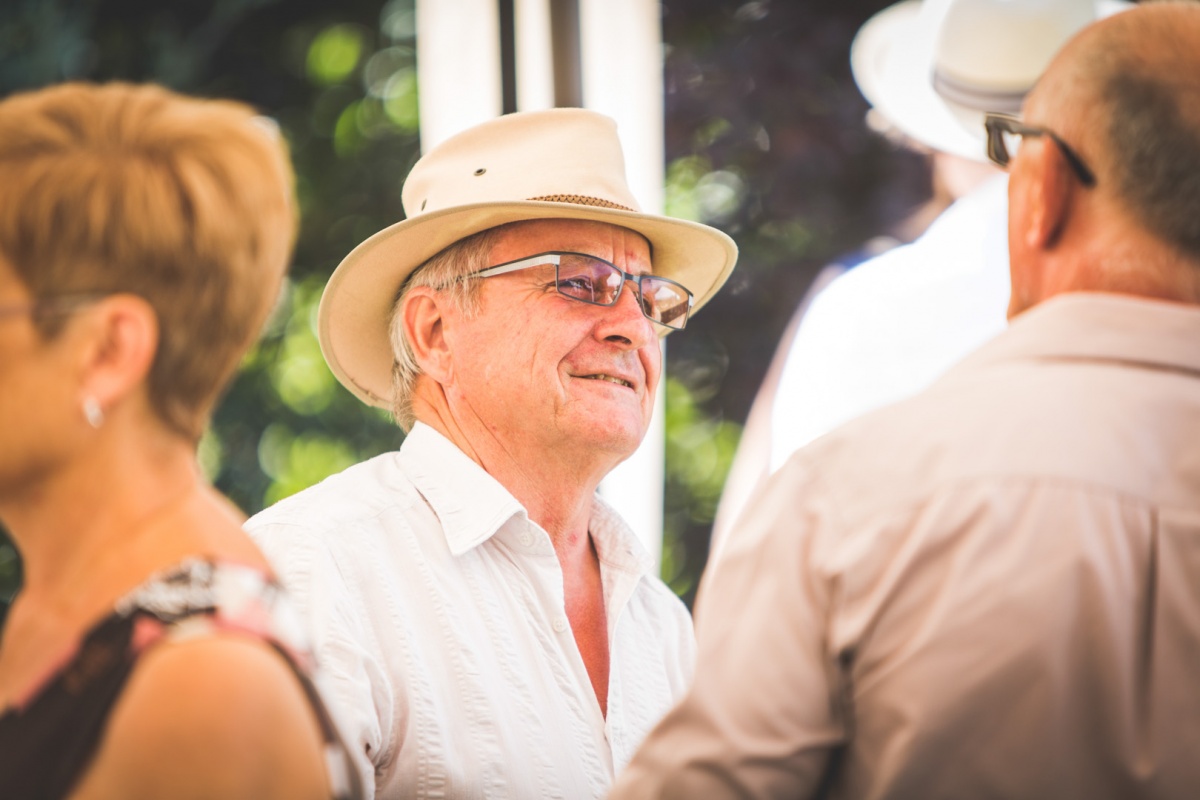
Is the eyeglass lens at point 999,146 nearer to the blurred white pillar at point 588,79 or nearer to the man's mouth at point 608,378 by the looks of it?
the man's mouth at point 608,378

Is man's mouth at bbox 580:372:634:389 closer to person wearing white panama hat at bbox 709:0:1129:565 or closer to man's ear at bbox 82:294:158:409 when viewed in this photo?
person wearing white panama hat at bbox 709:0:1129:565

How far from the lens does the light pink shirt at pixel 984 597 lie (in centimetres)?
133

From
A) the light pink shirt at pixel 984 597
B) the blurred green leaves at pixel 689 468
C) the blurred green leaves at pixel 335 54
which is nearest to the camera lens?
the light pink shirt at pixel 984 597

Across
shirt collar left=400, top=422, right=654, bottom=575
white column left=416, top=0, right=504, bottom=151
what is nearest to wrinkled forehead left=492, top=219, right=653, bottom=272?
shirt collar left=400, top=422, right=654, bottom=575

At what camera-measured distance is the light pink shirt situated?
4.36 ft

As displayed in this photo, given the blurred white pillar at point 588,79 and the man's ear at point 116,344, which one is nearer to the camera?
the man's ear at point 116,344

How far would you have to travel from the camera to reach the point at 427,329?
258cm

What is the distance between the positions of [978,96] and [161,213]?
297cm

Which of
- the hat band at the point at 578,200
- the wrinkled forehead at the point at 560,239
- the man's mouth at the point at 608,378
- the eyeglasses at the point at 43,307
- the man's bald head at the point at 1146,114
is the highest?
the man's bald head at the point at 1146,114

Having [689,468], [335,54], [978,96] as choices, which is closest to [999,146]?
[978,96]

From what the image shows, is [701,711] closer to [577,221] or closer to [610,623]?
[610,623]

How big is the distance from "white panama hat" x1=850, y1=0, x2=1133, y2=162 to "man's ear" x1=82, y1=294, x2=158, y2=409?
2.82 m

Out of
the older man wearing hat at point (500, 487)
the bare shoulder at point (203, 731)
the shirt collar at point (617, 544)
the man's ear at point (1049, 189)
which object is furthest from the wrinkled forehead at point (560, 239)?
the bare shoulder at point (203, 731)

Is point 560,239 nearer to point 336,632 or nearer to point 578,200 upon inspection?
point 578,200
